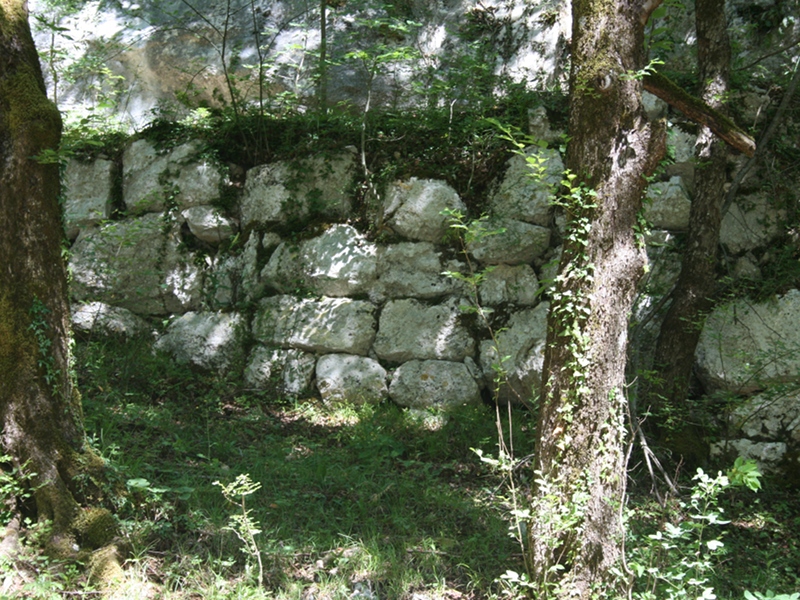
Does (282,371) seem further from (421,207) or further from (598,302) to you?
(598,302)

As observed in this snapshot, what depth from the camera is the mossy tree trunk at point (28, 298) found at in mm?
3182

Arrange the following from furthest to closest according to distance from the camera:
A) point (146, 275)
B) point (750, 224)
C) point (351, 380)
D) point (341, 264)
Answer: point (146, 275) < point (341, 264) < point (351, 380) < point (750, 224)

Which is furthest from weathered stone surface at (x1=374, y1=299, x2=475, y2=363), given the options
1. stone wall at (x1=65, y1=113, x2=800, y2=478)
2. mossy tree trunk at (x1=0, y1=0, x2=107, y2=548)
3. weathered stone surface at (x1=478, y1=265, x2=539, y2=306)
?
mossy tree trunk at (x1=0, y1=0, x2=107, y2=548)

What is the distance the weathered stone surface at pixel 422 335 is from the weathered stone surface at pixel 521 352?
0.23 metres

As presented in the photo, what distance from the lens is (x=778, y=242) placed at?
5.38m

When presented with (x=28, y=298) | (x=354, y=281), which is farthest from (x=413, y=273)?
(x=28, y=298)

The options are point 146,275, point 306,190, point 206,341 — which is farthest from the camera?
point 146,275

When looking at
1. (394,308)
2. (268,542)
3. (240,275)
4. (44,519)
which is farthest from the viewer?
(240,275)

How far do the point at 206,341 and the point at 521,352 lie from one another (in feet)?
9.54

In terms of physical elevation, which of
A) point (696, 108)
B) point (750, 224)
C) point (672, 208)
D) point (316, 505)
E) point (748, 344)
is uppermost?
point (696, 108)

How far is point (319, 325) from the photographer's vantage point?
5.87 meters

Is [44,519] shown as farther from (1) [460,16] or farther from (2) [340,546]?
(1) [460,16]

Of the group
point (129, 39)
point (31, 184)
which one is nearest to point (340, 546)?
point (31, 184)

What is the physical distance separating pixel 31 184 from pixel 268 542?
222 cm
